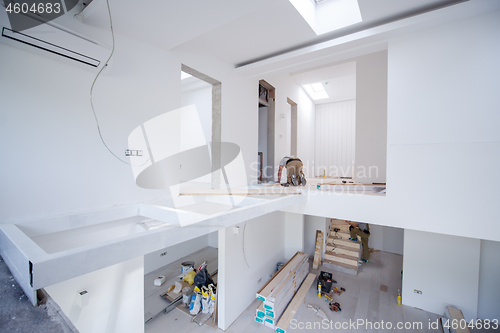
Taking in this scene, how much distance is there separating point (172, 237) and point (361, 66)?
5.86 meters

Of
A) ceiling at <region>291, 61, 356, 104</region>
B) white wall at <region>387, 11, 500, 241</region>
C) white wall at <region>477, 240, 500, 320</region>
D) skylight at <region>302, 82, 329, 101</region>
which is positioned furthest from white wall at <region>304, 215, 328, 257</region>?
skylight at <region>302, 82, 329, 101</region>

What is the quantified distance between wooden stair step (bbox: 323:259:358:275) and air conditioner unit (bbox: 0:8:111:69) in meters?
6.02

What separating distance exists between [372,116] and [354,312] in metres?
4.20

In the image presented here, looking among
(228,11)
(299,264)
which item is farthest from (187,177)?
(228,11)

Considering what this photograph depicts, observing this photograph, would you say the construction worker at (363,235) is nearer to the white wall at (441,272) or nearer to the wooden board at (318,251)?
the wooden board at (318,251)

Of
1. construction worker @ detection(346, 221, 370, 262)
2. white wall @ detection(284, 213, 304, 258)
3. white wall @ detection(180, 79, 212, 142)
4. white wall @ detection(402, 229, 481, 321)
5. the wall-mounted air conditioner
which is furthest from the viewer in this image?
white wall @ detection(180, 79, 212, 142)

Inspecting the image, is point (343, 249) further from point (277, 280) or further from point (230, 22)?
point (230, 22)

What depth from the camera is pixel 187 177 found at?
589cm

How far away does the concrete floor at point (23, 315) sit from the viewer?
2.54 ft

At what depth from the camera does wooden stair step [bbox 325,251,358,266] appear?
5182mm

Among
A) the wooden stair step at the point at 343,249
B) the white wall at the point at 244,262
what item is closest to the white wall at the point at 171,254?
the white wall at the point at 244,262

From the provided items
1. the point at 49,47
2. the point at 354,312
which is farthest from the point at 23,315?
the point at 354,312

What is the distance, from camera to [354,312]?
368 centimetres

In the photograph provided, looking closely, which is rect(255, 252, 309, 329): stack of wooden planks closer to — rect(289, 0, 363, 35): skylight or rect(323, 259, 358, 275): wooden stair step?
rect(323, 259, 358, 275): wooden stair step
